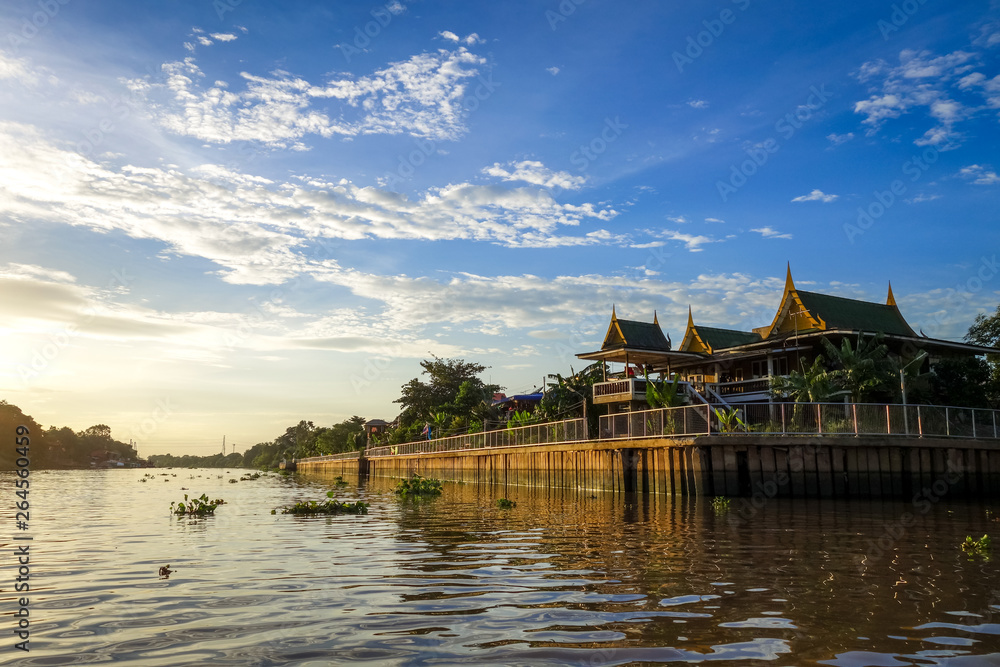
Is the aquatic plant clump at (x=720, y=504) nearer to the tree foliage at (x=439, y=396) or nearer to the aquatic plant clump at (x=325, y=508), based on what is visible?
the aquatic plant clump at (x=325, y=508)

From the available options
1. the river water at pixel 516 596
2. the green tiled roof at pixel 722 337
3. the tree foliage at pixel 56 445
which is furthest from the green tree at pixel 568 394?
the tree foliage at pixel 56 445

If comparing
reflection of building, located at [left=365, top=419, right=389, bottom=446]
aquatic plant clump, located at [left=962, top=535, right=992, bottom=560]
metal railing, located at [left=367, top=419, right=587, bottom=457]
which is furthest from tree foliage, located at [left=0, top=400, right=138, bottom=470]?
aquatic plant clump, located at [left=962, top=535, right=992, bottom=560]

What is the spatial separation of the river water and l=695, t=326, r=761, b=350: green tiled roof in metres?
30.3

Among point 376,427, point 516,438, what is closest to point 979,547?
point 516,438

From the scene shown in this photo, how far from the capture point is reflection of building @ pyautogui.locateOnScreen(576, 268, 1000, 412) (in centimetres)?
3403

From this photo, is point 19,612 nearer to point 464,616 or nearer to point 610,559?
point 464,616

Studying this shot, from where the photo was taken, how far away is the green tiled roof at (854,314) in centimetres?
3684

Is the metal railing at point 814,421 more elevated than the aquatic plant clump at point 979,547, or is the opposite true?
the metal railing at point 814,421

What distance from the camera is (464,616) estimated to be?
21.4ft

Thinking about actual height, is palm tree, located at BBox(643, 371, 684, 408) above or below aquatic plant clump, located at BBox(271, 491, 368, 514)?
above

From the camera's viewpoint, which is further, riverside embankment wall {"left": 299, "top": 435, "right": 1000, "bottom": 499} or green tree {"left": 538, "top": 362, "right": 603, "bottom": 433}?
green tree {"left": 538, "top": 362, "right": 603, "bottom": 433}

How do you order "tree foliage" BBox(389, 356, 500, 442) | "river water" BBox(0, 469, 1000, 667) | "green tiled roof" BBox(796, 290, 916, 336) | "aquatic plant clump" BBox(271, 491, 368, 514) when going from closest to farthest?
"river water" BBox(0, 469, 1000, 667) → "aquatic plant clump" BBox(271, 491, 368, 514) → "green tiled roof" BBox(796, 290, 916, 336) → "tree foliage" BBox(389, 356, 500, 442)

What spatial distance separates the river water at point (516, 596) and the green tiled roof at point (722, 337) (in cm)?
3030

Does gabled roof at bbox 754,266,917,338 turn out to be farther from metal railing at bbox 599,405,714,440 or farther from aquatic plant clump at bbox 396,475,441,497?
aquatic plant clump at bbox 396,475,441,497
